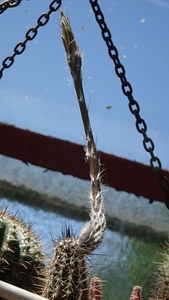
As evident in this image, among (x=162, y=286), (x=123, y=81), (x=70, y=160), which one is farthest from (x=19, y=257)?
(x=70, y=160)

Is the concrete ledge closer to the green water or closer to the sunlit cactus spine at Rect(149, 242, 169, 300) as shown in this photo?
the green water

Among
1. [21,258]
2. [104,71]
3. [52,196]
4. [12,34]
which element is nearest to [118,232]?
[52,196]

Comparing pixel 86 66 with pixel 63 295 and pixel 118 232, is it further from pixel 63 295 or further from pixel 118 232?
pixel 63 295

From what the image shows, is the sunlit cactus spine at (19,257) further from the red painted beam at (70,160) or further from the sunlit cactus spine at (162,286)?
the red painted beam at (70,160)

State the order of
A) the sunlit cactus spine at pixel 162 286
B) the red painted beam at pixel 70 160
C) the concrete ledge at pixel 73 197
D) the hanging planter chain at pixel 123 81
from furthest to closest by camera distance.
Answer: the concrete ledge at pixel 73 197
the red painted beam at pixel 70 160
the hanging planter chain at pixel 123 81
the sunlit cactus spine at pixel 162 286

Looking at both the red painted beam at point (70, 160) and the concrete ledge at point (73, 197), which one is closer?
the red painted beam at point (70, 160)

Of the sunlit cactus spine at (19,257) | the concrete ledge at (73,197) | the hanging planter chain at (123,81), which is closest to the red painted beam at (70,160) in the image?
the concrete ledge at (73,197)
